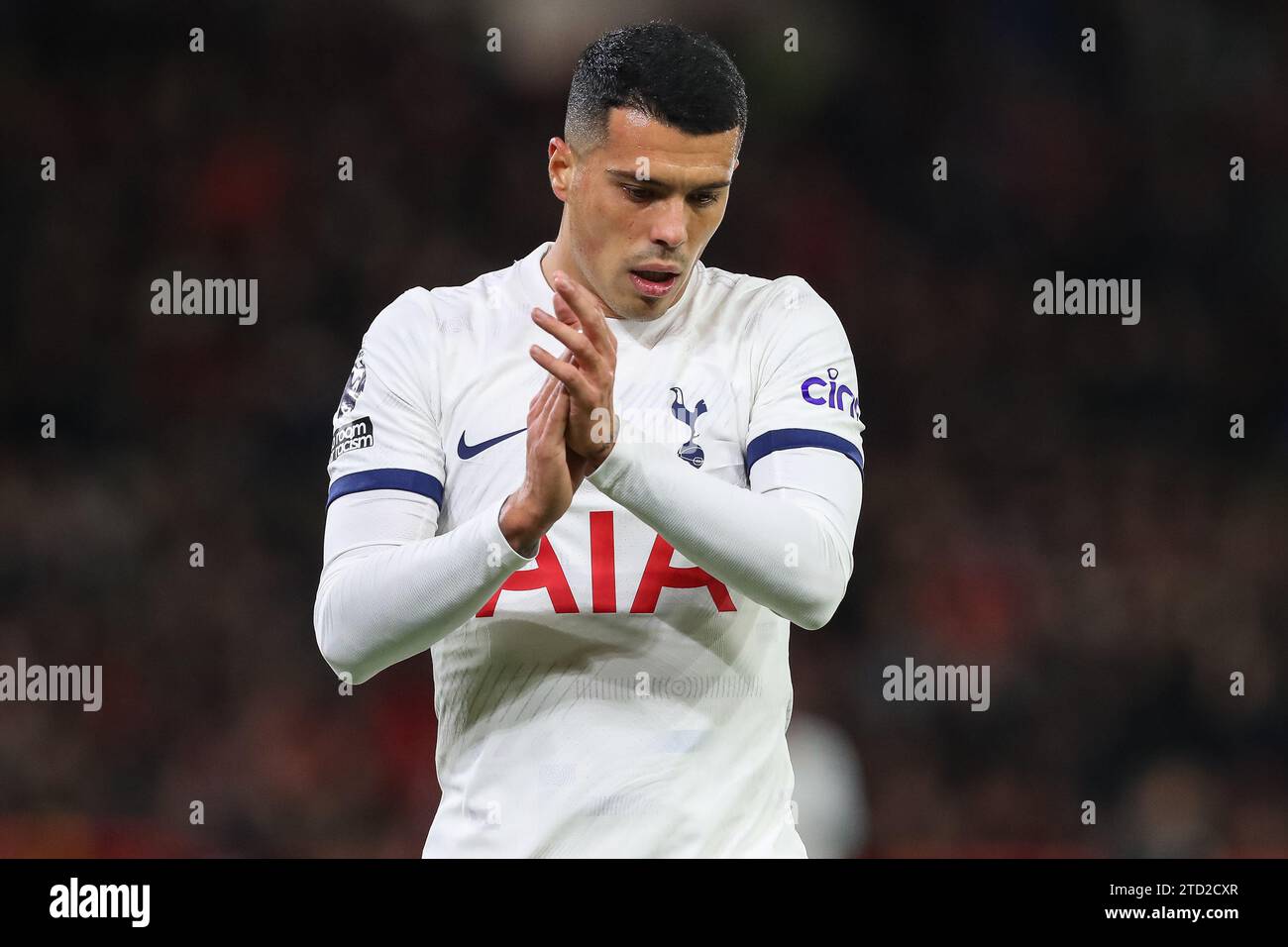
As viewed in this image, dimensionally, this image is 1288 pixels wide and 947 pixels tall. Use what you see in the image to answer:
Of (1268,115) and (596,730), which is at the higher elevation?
(1268,115)

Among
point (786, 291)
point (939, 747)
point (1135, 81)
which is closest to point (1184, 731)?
point (939, 747)

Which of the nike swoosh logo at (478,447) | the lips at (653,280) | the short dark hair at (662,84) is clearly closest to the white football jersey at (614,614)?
the nike swoosh logo at (478,447)

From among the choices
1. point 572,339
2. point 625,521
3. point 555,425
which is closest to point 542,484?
point 555,425

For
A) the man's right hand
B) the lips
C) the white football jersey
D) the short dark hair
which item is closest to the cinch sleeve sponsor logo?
the white football jersey

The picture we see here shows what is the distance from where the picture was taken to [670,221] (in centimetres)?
278

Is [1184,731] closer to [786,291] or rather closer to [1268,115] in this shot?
[1268,115]

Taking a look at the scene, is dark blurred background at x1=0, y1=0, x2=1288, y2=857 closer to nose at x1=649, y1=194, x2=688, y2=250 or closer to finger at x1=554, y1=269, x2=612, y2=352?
nose at x1=649, y1=194, x2=688, y2=250

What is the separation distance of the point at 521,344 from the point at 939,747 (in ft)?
13.3

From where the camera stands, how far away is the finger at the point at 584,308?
95.3 inches

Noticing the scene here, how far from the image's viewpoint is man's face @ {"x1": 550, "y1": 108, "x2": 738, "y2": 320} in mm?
2787

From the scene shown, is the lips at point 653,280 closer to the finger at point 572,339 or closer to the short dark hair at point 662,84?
the short dark hair at point 662,84

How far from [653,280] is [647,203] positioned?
15 cm

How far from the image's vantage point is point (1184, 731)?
6.54 m

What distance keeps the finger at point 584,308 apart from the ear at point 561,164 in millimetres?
620
